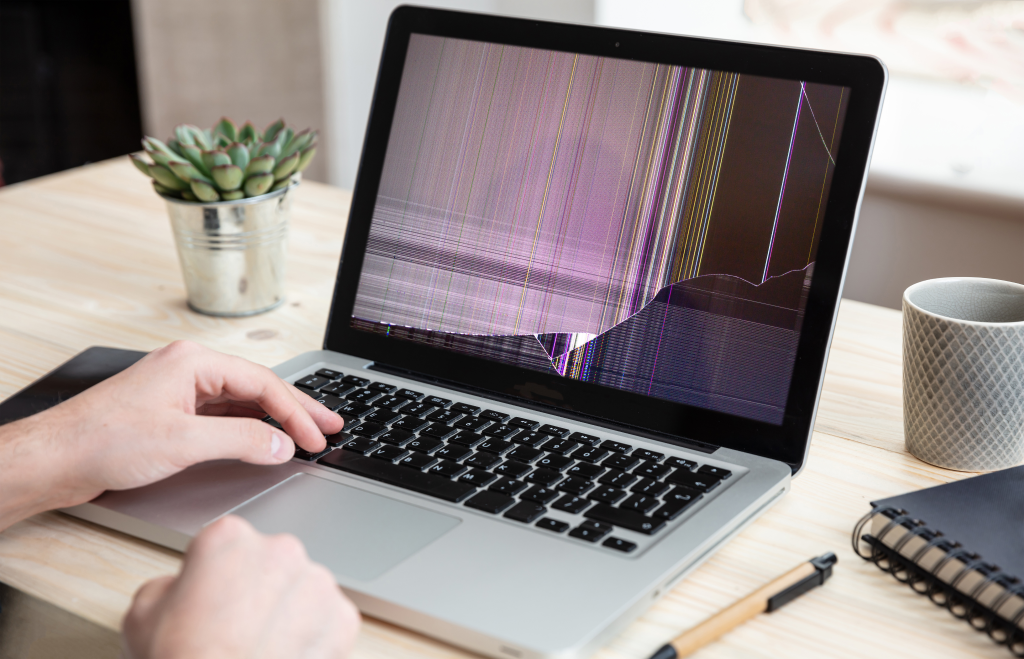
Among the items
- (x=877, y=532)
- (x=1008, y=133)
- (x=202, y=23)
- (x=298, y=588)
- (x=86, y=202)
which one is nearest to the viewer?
(x=298, y=588)

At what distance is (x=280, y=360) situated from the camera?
0.92 meters

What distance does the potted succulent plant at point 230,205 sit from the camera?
954 mm

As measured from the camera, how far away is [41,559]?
0.61 metres

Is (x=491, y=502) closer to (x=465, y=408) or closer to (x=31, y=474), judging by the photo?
(x=465, y=408)

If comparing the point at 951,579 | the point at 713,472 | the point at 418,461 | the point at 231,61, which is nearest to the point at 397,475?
the point at 418,461

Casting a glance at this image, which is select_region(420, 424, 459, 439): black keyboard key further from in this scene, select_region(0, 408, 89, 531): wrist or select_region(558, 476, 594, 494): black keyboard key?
select_region(0, 408, 89, 531): wrist

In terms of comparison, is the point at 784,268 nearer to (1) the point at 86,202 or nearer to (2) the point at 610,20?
(1) the point at 86,202

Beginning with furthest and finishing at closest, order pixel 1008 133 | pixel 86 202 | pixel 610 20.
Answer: pixel 610 20
pixel 1008 133
pixel 86 202

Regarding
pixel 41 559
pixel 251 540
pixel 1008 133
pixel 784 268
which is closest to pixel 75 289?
pixel 41 559

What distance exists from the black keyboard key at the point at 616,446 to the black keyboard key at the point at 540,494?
0.25 ft

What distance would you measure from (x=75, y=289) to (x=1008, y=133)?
5.63ft

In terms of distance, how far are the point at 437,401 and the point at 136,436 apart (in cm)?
24

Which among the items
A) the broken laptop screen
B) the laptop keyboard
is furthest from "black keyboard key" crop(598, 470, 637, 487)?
the broken laptop screen

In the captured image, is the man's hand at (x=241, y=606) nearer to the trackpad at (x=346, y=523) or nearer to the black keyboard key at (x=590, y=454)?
the trackpad at (x=346, y=523)
